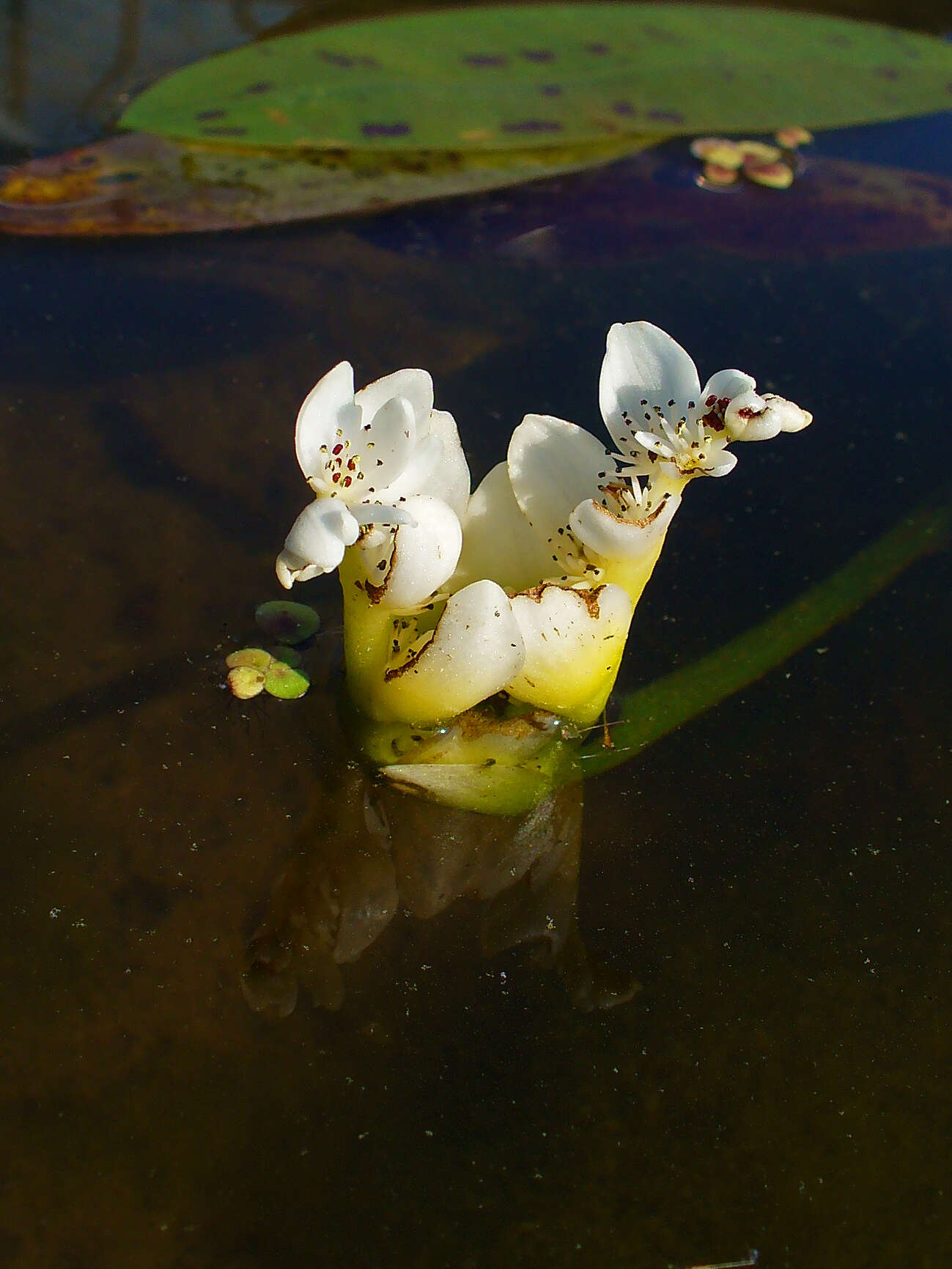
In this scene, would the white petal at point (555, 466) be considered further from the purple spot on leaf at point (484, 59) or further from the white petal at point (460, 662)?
the purple spot on leaf at point (484, 59)

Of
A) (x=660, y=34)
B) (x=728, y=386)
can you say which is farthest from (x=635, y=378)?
(x=660, y=34)

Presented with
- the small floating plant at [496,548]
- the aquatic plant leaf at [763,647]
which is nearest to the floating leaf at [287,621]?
the small floating plant at [496,548]

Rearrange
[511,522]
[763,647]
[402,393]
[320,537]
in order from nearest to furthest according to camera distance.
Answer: [320,537] → [402,393] → [511,522] → [763,647]

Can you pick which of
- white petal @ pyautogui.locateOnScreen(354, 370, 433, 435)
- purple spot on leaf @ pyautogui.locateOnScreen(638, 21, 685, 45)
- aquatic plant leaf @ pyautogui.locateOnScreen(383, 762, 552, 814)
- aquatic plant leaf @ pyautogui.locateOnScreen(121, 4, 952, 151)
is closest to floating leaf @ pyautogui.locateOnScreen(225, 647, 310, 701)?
aquatic plant leaf @ pyautogui.locateOnScreen(383, 762, 552, 814)

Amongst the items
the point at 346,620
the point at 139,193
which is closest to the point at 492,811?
the point at 346,620

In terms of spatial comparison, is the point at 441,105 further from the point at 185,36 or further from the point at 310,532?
the point at 310,532

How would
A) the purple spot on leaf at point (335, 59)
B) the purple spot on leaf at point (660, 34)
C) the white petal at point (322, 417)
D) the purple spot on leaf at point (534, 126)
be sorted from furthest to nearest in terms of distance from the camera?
the purple spot on leaf at point (660, 34) < the purple spot on leaf at point (335, 59) < the purple spot on leaf at point (534, 126) < the white petal at point (322, 417)

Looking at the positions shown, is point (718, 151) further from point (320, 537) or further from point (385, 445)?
point (320, 537)
